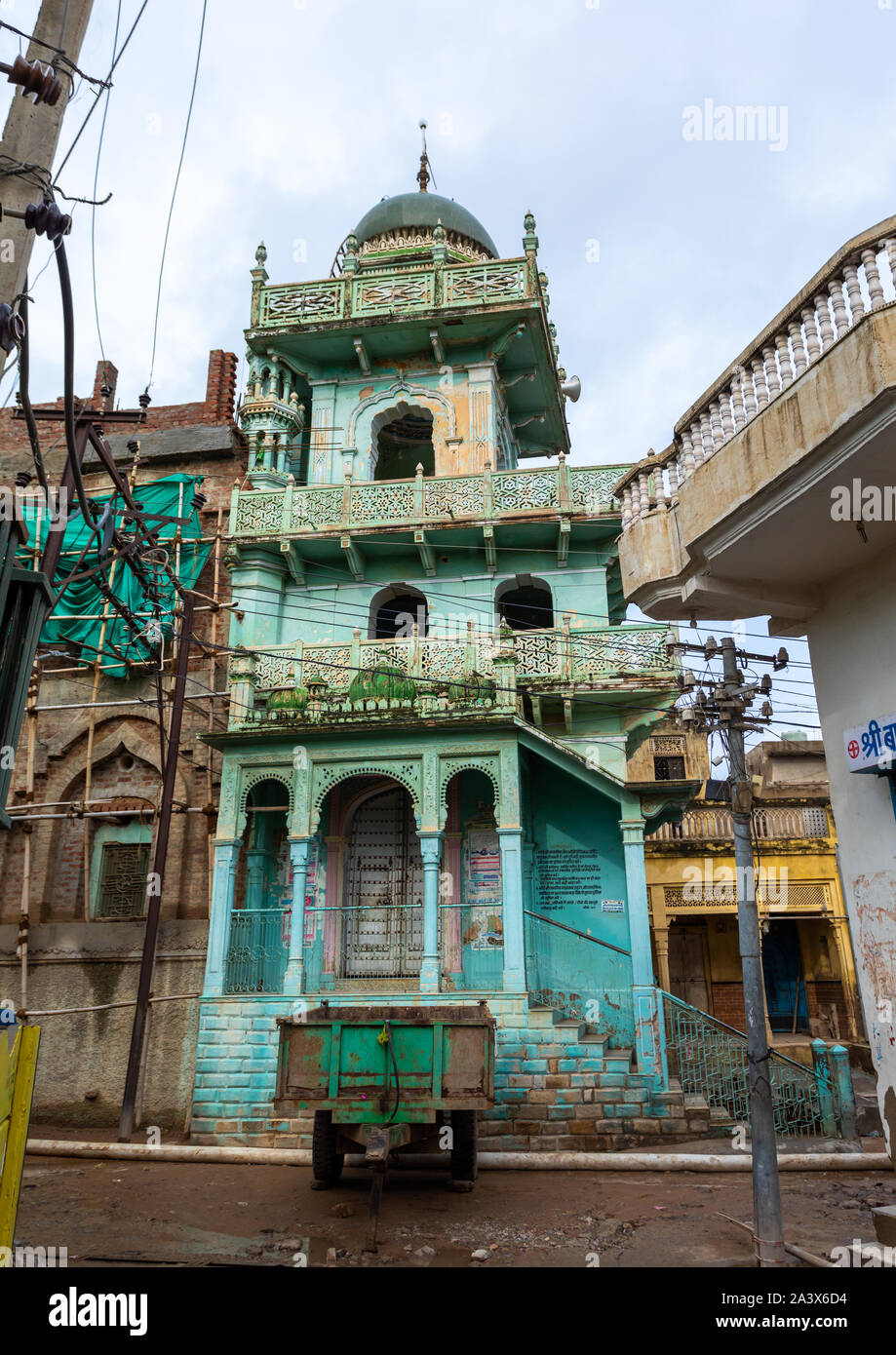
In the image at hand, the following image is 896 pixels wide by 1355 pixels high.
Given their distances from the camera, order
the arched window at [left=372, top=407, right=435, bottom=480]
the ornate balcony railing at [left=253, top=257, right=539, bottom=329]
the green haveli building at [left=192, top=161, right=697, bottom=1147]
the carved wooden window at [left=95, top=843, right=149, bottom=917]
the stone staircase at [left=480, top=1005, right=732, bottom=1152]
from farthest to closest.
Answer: the arched window at [left=372, top=407, right=435, bottom=480], the ornate balcony railing at [left=253, top=257, right=539, bottom=329], the carved wooden window at [left=95, top=843, right=149, bottom=917], the green haveli building at [left=192, top=161, right=697, bottom=1147], the stone staircase at [left=480, top=1005, right=732, bottom=1152]

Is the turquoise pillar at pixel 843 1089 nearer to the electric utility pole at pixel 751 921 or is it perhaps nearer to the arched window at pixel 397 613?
the electric utility pole at pixel 751 921

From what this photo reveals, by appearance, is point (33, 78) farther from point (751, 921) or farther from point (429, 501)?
point (429, 501)

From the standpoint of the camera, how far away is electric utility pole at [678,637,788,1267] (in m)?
7.27

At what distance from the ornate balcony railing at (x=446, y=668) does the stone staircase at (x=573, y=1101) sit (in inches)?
209

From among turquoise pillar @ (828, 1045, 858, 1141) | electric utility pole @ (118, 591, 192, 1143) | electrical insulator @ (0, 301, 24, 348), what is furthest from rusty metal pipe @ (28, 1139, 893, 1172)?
electrical insulator @ (0, 301, 24, 348)

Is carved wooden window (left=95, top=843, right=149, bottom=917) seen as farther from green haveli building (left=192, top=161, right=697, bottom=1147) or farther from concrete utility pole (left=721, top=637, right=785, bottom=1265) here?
concrete utility pole (left=721, top=637, right=785, bottom=1265)

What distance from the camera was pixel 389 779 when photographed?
55.5ft

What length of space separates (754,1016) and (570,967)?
25.2ft

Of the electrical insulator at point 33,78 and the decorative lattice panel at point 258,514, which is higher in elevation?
the decorative lattice panel at point 258,514

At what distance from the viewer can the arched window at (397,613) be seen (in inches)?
708

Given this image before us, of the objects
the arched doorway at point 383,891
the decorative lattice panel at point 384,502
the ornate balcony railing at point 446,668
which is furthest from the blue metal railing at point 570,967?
the decorative lattice panel at point 384,502

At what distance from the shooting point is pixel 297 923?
47.6 ft

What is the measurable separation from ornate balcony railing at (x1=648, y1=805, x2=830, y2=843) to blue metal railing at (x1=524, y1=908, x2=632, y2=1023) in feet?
35.4

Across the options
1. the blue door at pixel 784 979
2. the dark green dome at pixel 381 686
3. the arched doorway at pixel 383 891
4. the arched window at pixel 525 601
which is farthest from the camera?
the blue door at pixel 784 979
